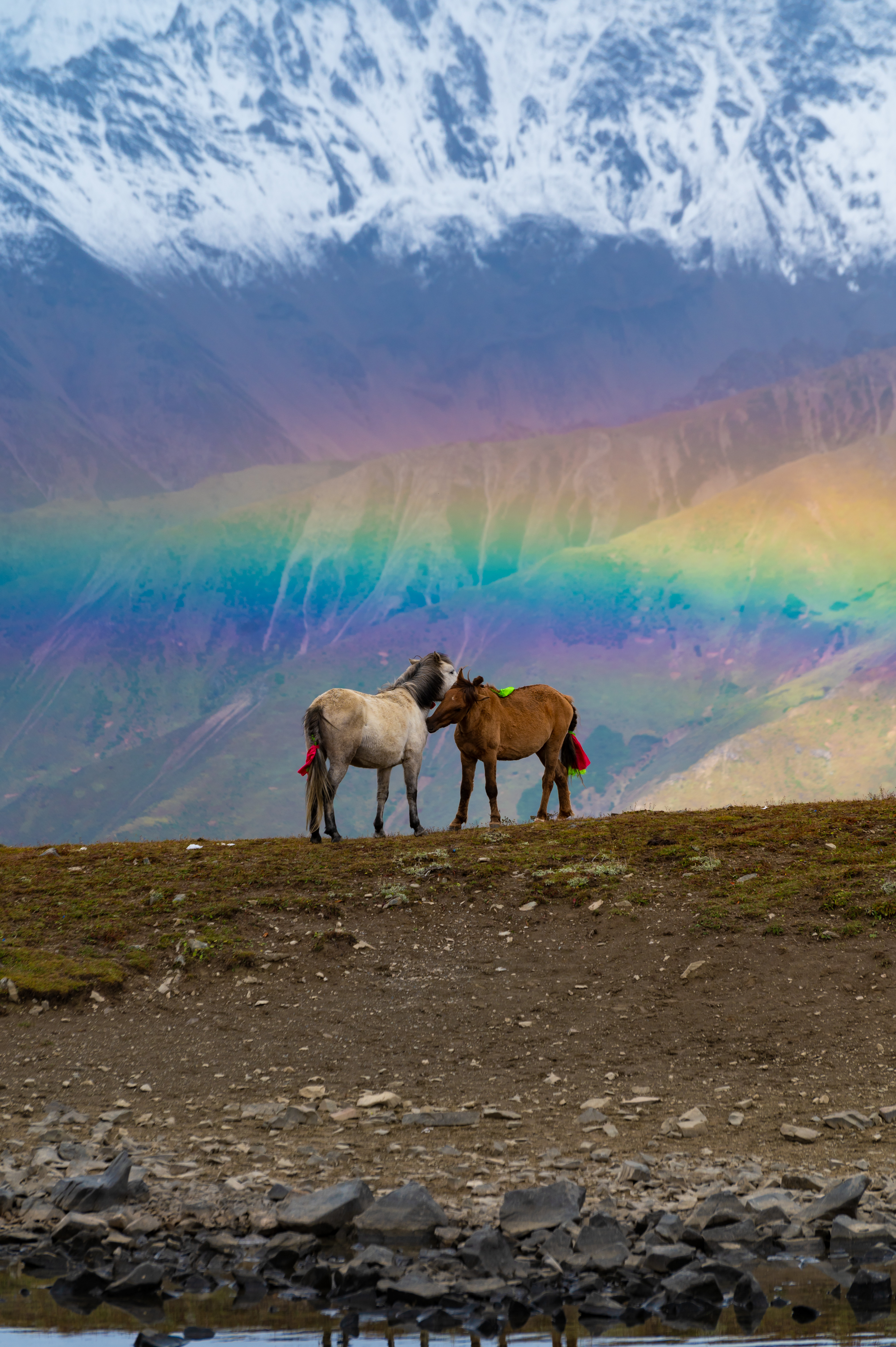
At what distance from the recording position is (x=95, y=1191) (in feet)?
28.1

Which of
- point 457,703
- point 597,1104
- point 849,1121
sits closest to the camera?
point 849,1121

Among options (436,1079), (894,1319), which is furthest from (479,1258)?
(436,1079)

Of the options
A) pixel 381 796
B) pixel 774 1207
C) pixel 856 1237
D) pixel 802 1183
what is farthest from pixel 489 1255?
pixel 381 796

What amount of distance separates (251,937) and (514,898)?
Answer: 363 centimetres

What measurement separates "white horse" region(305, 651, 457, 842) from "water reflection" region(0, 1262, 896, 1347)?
11.6 m

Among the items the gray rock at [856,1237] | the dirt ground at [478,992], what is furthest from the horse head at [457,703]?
the gray rock at [856,1237]

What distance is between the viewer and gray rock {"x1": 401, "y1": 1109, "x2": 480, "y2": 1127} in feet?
33.2

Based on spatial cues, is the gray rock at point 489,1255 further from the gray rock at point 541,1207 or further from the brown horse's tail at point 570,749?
the brown horse's tail at point 570,749

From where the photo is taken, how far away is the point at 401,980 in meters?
13.5

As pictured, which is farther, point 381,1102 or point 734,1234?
point 381,1102

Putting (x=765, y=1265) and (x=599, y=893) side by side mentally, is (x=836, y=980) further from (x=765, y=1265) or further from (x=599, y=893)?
(x=765, y=1265)

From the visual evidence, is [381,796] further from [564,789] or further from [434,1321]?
[434,1321]

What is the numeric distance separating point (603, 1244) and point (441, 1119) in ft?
9.43

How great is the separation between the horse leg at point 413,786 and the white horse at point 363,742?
0.02 meters
